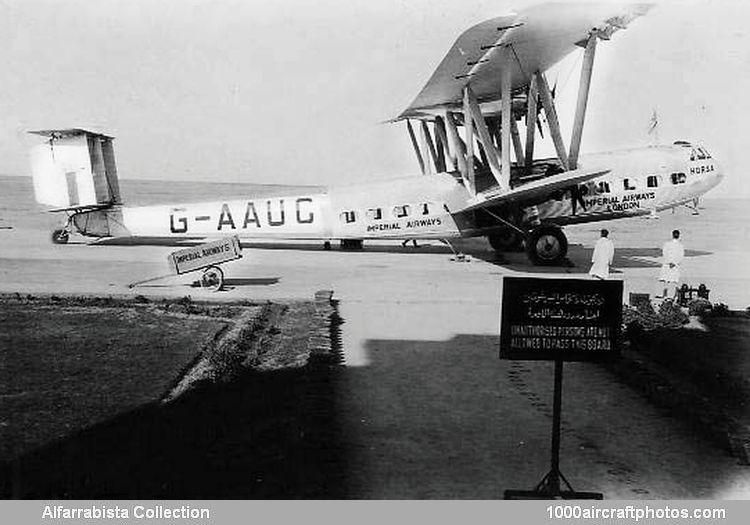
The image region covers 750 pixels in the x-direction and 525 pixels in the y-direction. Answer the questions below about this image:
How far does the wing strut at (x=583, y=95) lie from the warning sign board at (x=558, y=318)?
13.9m

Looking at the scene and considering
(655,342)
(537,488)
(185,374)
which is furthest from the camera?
(655,342)

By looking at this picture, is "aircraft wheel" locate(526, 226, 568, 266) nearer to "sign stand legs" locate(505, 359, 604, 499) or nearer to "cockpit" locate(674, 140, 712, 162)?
"cockpit" locate(674, 140, 712, 162)

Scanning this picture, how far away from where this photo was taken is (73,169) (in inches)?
936

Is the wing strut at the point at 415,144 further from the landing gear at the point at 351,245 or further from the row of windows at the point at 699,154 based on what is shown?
the row of windows at the point at 699,154

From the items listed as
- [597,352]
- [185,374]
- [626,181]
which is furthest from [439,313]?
[626,181]

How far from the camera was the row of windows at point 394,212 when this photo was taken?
78.5ft

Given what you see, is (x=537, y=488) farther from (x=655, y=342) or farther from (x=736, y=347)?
(x=736, y=347)

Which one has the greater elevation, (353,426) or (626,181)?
(626,181)

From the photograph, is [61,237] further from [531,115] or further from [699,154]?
[699,154]

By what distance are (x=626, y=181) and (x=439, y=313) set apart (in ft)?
37.3

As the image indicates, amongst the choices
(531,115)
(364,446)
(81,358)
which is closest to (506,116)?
(531,115)

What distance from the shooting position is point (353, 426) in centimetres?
803

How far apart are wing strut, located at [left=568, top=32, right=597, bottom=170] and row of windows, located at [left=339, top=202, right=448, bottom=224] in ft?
14.8

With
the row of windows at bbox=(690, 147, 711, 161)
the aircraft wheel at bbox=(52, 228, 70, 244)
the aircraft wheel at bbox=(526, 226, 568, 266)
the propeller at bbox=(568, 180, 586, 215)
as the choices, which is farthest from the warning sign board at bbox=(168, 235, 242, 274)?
the row of windows at bbox=(690, 147, 711, 161)
